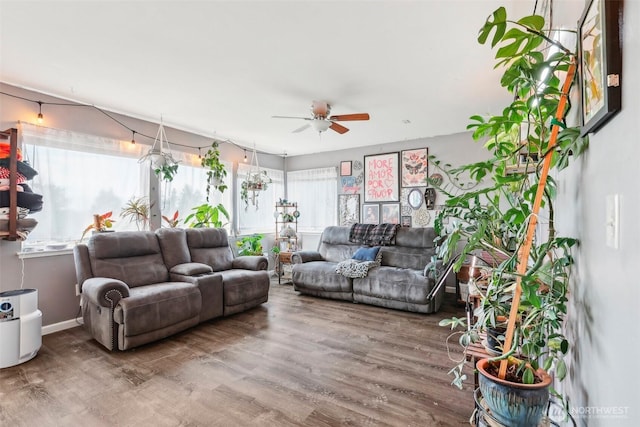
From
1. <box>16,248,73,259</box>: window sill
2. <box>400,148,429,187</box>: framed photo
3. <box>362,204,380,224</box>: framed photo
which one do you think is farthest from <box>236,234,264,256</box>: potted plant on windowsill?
<box>400,148,429,187</box>: framed photo

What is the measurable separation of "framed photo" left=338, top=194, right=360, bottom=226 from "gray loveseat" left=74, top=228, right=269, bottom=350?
2072 mm

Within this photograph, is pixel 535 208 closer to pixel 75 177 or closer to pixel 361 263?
pixel 361 263

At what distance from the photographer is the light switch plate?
2.50ft

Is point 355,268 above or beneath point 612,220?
beneath

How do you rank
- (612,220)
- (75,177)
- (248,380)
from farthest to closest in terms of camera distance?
(75,177) < (248,380) < (612,220)

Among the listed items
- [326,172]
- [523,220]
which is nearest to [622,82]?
[523,220]

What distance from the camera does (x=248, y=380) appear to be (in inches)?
91.4

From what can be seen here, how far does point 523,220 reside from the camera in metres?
1.08

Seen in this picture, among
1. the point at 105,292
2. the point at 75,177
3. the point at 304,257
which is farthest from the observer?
the point at 304,257

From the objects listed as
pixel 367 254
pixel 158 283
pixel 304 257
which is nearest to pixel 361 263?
pixel 367 254

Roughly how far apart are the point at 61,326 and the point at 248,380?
2485 mm

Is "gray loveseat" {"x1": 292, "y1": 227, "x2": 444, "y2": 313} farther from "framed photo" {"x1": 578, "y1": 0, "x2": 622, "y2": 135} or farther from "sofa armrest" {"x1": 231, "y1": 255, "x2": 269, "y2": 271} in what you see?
"framed photo" {"x1": 578, "y1": 0, "x2": 622, "y2": 135}

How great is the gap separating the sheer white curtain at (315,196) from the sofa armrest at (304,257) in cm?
101

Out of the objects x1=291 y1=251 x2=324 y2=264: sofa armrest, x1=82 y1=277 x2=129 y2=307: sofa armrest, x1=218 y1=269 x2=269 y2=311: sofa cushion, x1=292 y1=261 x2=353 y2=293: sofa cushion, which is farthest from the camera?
x1=291 y1=251 x2=324 y2=264: sofa armrest
